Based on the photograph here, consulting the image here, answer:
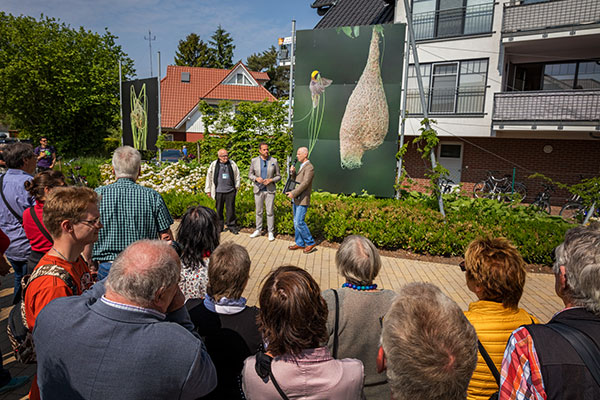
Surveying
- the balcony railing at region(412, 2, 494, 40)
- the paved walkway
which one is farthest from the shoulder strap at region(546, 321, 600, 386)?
the balcony railing at region(412, 2, 494, 40)

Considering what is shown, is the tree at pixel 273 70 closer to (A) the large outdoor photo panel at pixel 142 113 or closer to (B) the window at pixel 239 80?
(B) the window at pixel 239 80

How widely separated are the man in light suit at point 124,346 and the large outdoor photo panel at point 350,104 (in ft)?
31.5

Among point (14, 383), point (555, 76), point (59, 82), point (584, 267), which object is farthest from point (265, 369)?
point (59, 82)

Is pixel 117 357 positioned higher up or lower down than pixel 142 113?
lower down

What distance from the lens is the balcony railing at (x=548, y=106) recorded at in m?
13.1

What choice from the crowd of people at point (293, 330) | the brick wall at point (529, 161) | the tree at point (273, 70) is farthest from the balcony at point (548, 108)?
the tree at point (273, 70)

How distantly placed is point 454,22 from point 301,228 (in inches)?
538

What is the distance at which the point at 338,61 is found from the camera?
11.0 meters

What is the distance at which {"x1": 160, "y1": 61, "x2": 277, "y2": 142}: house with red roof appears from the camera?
110ft

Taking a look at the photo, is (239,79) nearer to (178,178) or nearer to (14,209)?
(178,178)

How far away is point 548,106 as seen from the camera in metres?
13.8

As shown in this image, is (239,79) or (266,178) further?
(239,79)

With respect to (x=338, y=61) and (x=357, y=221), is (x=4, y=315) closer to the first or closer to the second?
(x=357, y=221)

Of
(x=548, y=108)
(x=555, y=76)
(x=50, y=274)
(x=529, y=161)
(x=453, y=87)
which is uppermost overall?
(x=555, y=76)
